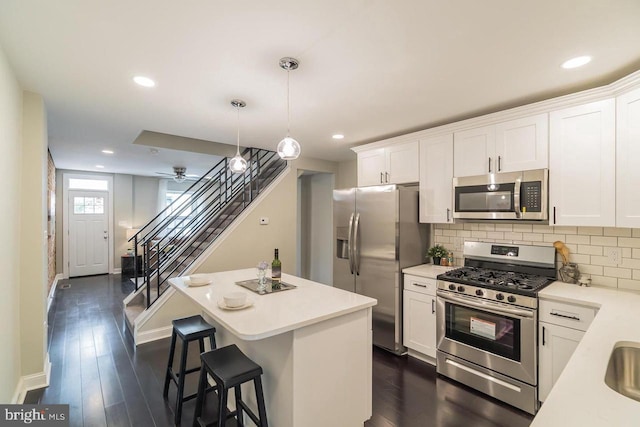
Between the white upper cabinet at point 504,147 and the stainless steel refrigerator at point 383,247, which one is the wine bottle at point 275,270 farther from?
the white upper cabinet at point 504,147

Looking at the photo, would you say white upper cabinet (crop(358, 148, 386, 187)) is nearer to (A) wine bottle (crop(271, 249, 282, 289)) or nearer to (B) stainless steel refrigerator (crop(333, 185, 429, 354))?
(B) stainless steel refrigerator (crop(333, 185, 429, 354))

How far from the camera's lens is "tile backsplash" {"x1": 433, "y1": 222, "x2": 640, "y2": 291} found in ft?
7.79

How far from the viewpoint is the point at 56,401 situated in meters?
2.41

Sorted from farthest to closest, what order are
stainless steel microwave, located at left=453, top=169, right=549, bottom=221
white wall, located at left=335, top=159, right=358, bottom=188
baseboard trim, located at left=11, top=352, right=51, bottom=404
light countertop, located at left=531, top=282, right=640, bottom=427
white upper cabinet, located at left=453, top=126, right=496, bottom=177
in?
white wall, located at left=335, top=159, right=358, bottom=188 < white upper cabinet, located at left=453, top=126, right=496, bottom=177 < stainless steel microwave, located at left=453, top=169, right=549, bottom=221 < baseboard trim, located at left=11, top=352, right=51, bottom=404 < light countertop, located at left=531, top=282, right=640, bottom=427

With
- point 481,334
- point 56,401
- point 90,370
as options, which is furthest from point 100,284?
point 481,334

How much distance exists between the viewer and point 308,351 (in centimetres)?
174

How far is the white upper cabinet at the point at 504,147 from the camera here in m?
2.56

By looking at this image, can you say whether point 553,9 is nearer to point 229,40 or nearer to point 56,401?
point 229,40

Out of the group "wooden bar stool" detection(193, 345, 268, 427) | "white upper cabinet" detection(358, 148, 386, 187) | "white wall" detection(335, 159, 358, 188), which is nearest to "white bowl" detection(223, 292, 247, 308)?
"wooden bar stool" detection(193, 345, 268, 427)

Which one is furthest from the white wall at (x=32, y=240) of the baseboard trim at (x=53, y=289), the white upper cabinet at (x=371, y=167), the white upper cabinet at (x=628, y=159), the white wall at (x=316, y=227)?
the white upper cabinet at (x=628, y=159)

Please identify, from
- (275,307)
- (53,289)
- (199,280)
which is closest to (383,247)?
(275,307)
